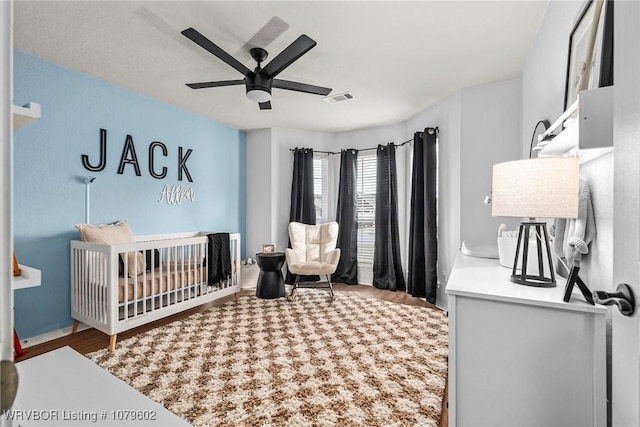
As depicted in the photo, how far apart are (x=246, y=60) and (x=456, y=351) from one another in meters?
2.54

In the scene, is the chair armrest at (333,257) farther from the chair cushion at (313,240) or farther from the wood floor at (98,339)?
the wood floor at (98,339)

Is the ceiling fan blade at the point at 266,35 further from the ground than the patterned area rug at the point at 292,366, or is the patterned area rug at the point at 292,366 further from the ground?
the ceiling fan blade at the point at 266,35

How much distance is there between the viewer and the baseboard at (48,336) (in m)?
2.44

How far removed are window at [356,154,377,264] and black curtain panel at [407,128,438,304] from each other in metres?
0.82

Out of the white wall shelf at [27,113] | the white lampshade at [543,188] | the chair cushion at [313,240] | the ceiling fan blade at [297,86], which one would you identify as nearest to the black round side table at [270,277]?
the chair cushion at [313,240]

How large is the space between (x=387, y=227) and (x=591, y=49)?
10.7ft

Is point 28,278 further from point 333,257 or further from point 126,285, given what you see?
point 333,257

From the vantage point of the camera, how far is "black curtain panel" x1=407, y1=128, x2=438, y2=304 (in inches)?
141

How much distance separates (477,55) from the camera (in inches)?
98.7

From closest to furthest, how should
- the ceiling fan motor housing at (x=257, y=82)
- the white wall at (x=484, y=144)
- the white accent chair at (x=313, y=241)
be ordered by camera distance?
the ceiling fan motor housing at (x=257, y=82) < the white wall at (x=484, y=144) < the white accent chair at (x=313, y=241)

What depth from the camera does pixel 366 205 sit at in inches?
183

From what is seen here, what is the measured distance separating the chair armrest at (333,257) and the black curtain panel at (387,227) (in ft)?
2.56

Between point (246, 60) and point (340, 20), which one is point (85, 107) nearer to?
point (246, 60)

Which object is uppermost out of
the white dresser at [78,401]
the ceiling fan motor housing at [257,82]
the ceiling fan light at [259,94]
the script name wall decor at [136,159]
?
the ceiling fan motor housing at [257,82]
